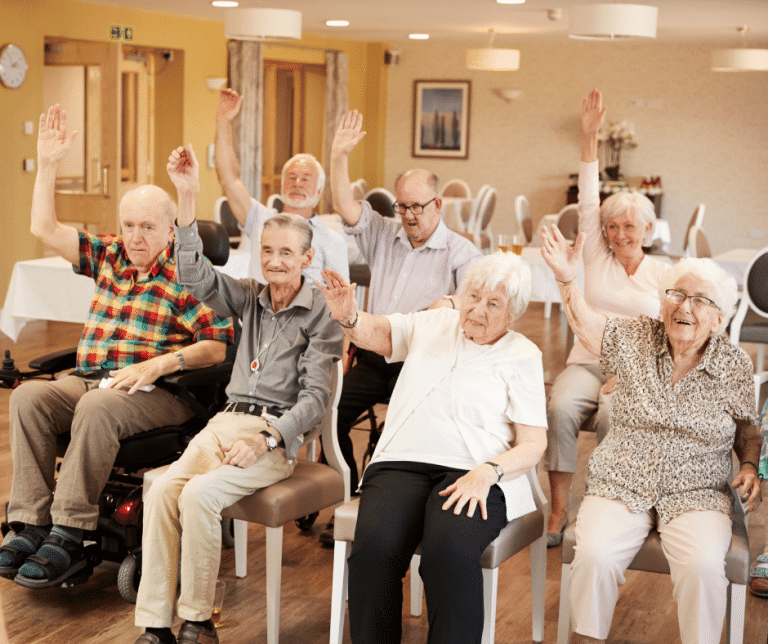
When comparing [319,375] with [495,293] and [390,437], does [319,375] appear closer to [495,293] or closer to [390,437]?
[390,437]

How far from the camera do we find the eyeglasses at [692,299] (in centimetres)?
240

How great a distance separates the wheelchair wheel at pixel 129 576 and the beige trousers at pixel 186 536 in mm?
284

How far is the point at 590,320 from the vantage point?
8.48 ft

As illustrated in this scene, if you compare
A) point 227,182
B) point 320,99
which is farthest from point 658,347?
point 320,99

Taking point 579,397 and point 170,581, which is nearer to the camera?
point 170,581

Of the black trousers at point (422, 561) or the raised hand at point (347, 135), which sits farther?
the raised hand at point (347, 135)

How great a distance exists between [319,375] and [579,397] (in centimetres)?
98

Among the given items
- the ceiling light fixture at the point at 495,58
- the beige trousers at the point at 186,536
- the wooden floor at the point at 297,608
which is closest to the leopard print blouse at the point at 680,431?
the wooden floor at the point at 297,608

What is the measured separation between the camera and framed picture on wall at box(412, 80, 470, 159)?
41.0 feet

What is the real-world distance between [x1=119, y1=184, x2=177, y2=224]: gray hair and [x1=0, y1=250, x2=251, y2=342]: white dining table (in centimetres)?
224

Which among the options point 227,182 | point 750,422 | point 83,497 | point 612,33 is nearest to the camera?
point 750,422

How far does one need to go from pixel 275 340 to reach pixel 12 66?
5.75 meters

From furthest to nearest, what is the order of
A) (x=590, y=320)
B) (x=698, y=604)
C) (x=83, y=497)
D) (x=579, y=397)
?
(x=579, y=397), (x=83, y=497), (x=590, y=320), (x=698, y=604)

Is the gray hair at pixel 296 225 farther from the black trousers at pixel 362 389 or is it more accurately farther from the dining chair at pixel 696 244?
the dining chair at pixel 696 244
